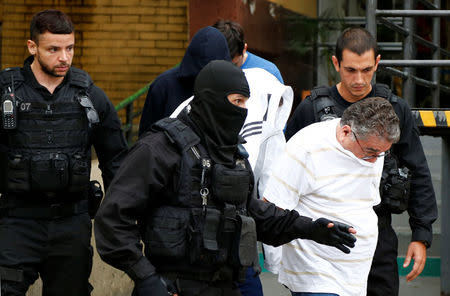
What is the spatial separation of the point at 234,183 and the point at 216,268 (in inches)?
14.0

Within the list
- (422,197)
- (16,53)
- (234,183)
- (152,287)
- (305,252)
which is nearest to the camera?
(152,287)

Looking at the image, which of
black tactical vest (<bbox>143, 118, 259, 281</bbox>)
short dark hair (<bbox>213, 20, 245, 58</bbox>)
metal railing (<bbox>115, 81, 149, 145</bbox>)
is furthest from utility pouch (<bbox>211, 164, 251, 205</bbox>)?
metal railing (<bbox>115, 81, 149, 145</bbox>)

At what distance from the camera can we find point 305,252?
4.46m

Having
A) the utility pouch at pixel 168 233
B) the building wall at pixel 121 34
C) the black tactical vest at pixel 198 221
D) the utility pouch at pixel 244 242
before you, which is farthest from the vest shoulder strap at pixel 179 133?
the building wall at pixel 121 34

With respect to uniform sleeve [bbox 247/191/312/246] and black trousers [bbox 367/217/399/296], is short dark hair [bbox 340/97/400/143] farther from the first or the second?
black trousers [bbox 367/217/399/296]

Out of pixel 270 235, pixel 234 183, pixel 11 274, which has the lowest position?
pixel 11 274

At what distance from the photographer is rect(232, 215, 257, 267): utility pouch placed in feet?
12.6

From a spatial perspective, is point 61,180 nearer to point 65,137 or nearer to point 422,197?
point 65,137

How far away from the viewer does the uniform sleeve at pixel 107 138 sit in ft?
17.0

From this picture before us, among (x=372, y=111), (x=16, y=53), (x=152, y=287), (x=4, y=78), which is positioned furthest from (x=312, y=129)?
(x=16, y=53)

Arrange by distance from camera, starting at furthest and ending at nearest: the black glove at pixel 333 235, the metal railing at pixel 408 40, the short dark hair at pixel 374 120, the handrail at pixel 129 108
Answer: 1. the handrail at pixel 129 108
2. the metal railing at pixel 408 40
3. the short dark hair at pixel 374 120
4. the black glove at pixel 333 235

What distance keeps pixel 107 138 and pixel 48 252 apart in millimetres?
705

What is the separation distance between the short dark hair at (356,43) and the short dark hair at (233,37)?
69 centimetres

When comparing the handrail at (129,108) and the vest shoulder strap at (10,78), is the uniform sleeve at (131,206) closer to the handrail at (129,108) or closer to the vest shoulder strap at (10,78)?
the vest shoulder strap at (10,78)
